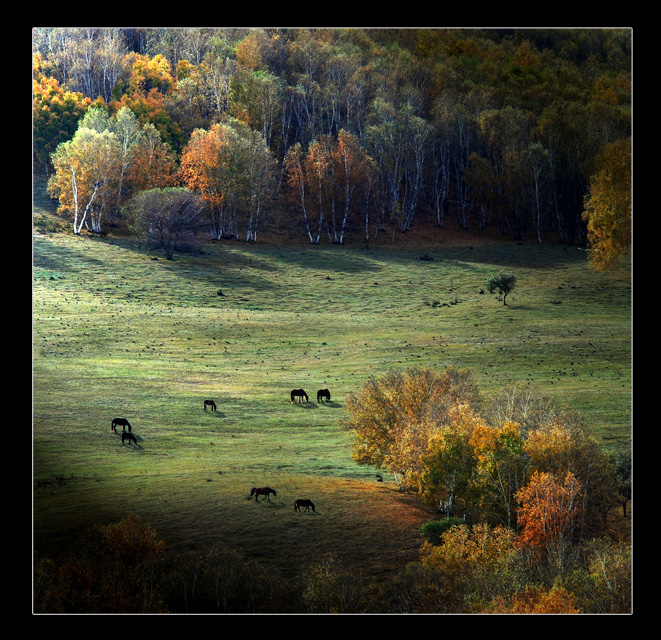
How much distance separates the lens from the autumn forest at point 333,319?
11688mm

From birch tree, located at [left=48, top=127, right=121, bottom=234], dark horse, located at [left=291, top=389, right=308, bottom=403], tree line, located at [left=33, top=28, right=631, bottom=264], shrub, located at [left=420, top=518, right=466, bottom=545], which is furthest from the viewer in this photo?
birch tree, located at [left=48, top=127, right=121, bottom=234]

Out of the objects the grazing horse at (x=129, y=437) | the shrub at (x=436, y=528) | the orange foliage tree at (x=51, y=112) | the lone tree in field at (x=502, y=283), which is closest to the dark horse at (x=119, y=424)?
the grazing horse at (x=129, y=437)

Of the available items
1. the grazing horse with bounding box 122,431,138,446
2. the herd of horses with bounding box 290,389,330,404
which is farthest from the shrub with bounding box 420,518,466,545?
the grazing horse with bounding box 122,431,138,446

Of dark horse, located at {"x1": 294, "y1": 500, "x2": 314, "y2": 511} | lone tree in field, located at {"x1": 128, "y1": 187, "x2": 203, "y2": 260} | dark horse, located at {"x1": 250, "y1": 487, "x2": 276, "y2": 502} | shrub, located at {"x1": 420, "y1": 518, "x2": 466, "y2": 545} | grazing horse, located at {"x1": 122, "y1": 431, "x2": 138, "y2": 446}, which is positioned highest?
lone tree in field, located at {"x1": 128, "y1": 187, "x2": 203, "y2": 260}

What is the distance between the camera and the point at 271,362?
1406 cm

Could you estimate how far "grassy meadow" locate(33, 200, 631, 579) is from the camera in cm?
1204

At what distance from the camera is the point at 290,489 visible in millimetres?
12453

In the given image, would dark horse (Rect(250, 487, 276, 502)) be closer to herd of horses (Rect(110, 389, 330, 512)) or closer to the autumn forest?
herd of horses (Rect(110, 389, 330, 512))

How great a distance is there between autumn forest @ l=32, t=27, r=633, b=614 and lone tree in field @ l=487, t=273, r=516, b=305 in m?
0.06

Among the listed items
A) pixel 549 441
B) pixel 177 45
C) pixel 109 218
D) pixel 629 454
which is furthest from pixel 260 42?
pixel 629 454

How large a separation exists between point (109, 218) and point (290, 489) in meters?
6.97

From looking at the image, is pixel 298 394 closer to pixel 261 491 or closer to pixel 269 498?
pixel 261 491
